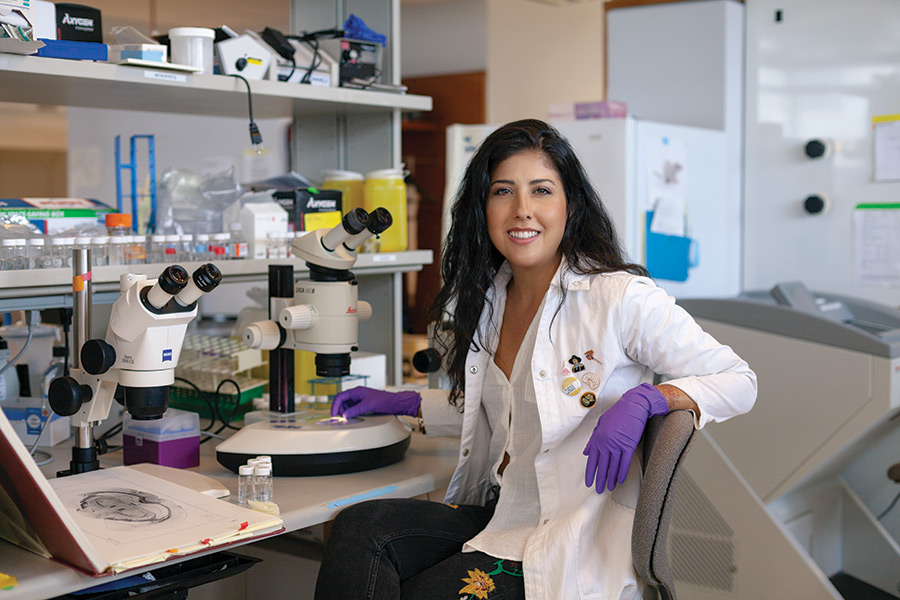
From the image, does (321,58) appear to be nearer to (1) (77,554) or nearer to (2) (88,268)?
(2) (88,268)

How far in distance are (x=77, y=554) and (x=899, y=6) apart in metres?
2.82

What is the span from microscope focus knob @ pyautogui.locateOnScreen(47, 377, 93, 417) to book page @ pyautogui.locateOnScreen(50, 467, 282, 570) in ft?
0.41

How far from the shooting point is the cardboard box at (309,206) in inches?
82.9

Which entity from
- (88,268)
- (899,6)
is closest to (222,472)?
(88,268)

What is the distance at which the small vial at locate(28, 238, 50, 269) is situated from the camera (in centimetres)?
→ 160

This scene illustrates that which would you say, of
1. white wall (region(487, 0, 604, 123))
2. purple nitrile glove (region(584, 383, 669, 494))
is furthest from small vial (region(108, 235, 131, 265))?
white wall (region(487, 0, 604, 123))

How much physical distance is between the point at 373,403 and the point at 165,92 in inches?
31.4

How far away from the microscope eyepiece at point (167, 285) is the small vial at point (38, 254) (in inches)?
14.3

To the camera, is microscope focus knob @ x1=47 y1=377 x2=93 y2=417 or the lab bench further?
microscope focus knob @ x1=47 y1=377 x2=93 y2=417

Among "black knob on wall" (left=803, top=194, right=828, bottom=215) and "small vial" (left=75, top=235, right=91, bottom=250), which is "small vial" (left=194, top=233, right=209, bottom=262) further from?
"black knob on wall" (left=803, top=194, right=828, bottom=215)

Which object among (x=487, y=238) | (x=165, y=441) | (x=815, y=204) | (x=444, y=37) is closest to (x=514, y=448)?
(x=487, y=238)

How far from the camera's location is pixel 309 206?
2.12 meters

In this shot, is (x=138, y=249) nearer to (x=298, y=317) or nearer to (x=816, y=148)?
(x=298, y=317)

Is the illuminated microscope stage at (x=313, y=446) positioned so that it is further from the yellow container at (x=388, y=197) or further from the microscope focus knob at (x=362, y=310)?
the yellow container at (x=388, y=197)
